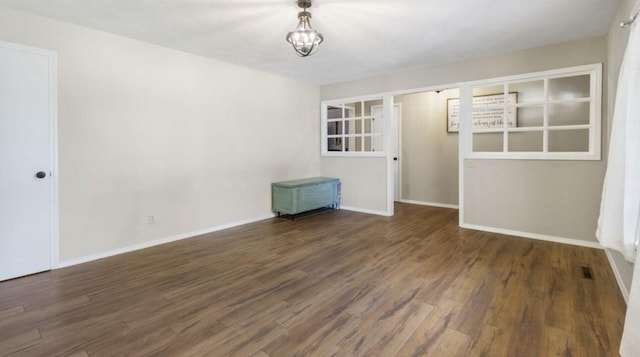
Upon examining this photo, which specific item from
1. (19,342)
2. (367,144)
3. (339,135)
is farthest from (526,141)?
(19,342)

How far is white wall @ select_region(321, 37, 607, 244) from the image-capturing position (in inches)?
141

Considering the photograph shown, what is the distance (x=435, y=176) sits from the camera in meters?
6.16

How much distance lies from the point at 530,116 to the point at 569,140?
65 centimetres

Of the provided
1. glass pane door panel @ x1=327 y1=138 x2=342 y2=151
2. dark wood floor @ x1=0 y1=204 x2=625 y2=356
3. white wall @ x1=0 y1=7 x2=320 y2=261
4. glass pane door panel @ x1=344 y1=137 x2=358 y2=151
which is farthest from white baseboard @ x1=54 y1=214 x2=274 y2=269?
glass pane door panel @ x1=344 y1=137 x2=358 y2=151

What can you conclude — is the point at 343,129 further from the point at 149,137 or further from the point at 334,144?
the point at 149,137

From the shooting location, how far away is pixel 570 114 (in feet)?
13.9

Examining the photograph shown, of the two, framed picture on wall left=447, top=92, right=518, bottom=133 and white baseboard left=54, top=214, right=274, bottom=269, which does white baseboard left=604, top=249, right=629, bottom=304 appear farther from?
white baseboard left=54, top=214, right=274, bottom=269

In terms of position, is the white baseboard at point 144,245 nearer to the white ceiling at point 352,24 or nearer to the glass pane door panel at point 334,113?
the white ceiling at point 352,24

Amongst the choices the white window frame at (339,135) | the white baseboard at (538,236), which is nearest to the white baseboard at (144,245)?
the white window frame at (339,135)

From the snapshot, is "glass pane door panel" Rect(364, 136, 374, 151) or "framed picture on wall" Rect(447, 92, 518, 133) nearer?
"framed picture on wall" Rect(447, 92, 518, 133)

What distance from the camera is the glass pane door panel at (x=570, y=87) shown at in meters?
4.06

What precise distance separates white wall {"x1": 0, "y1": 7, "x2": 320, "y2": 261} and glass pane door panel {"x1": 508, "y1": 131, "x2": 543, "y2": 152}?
12.6 ft

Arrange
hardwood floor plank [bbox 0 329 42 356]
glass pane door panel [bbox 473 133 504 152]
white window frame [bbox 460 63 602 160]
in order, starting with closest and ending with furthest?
hardwood floor plank [bbox 0 329 42 356] < white window frame [bbox 460 63 602 160] < glass pane door panel [bbox 473 133 504 152]

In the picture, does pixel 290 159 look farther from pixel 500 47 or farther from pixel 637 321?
pixel 637 321
